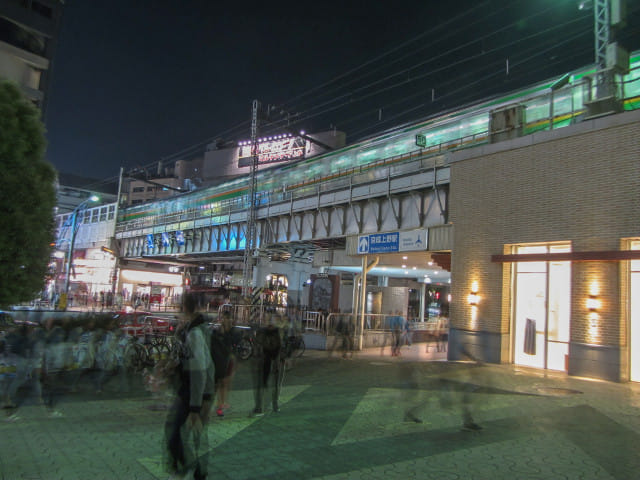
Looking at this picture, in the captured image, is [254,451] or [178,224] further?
[178,224]

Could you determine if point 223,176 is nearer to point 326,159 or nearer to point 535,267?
point 326,159

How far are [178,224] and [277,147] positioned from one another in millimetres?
39386

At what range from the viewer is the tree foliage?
10734 mm

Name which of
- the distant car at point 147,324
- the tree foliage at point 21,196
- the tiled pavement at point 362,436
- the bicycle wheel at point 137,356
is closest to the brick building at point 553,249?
the tiled pavement at point 362,436

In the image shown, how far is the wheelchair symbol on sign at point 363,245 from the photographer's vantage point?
73.5 feet

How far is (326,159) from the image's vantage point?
29.6m

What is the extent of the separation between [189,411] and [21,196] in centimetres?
867

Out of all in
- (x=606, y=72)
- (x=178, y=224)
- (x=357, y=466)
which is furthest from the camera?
(x=178, y=224)

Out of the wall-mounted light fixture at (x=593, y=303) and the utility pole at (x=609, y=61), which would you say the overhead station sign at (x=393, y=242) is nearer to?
the wall-mounted light fixture at (x=593, y=303)

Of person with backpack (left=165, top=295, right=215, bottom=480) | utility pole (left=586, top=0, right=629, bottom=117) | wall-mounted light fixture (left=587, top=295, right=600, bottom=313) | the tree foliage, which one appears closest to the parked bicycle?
the tree foliage

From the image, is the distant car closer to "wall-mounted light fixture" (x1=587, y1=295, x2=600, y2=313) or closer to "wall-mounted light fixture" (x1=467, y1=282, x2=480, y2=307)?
"wall-mounted light fixture" (x1=467, y1=282, x2=480, y2=307)

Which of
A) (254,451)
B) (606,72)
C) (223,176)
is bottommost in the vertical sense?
(254,451)

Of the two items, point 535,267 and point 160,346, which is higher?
point 535,267

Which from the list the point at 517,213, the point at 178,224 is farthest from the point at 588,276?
the point at 178,224
